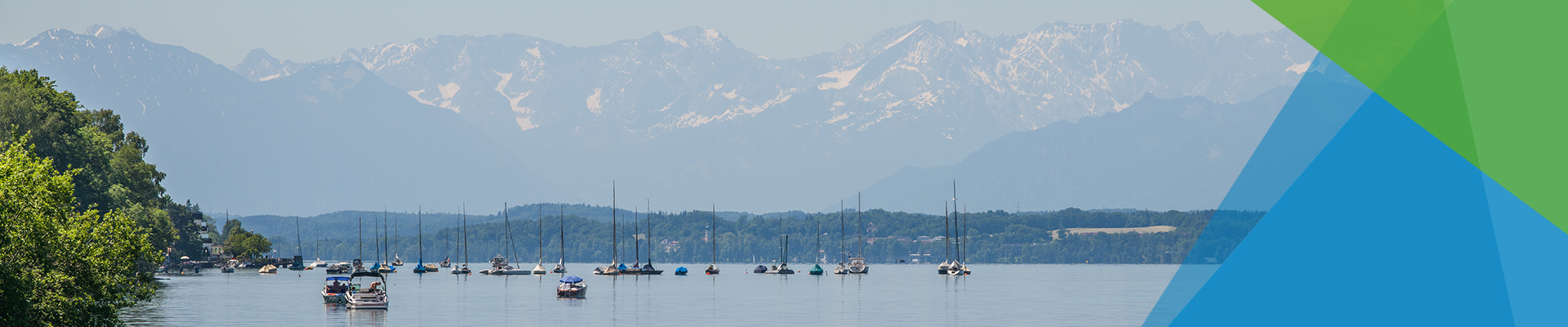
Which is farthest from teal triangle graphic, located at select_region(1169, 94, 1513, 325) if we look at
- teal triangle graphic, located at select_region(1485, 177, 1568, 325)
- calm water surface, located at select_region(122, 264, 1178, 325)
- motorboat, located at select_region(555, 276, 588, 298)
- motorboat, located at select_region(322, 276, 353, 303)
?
motorboat, located at select_region(555, 276, 588, 298)

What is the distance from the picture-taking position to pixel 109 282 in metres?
55.0

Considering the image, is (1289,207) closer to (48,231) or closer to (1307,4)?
(1307,4)

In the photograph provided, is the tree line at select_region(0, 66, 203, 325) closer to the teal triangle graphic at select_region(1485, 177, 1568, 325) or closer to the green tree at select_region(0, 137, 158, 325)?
the green tree at select_region(0, 137, 158, 325)

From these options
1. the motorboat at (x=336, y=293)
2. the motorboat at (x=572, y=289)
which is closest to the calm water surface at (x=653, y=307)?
the motorboat at (x=336, y=293)

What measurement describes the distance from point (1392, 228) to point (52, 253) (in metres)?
43.7

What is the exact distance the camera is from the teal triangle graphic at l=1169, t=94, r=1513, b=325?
34.6 meters

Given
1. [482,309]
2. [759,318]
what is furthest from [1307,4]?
[482,309]

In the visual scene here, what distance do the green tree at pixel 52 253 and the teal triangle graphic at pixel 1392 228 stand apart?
37455 millimetres

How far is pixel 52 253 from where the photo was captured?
51.8 m

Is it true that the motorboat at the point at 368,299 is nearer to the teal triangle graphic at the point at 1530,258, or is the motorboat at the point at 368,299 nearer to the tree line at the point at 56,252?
the tree line at the point at 56,252

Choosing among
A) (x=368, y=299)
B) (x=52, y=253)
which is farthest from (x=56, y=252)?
(x=368, y=299)

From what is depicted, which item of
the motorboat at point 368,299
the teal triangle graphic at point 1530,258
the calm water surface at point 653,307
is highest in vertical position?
the teal triangle graphic at point 1530,258

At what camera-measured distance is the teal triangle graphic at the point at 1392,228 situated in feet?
114

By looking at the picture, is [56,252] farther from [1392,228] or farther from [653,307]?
[653,307]
